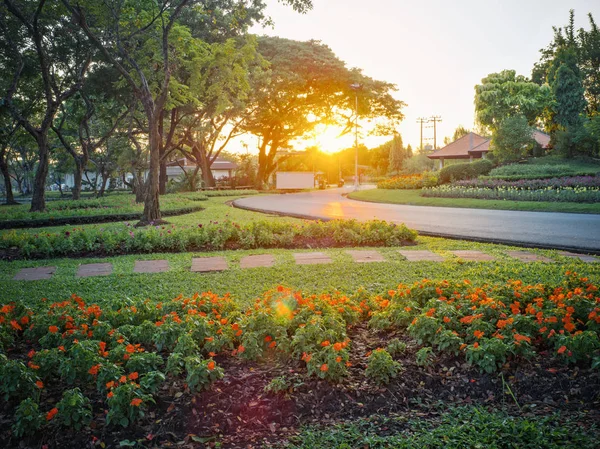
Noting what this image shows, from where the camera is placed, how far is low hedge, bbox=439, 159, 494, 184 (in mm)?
30719

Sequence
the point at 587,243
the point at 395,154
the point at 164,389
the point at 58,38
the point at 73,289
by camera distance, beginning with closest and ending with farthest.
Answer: the point at 164,389 → the point at 73,289 → the point at 587,243 → the point at 58,38 → the point at 395,154

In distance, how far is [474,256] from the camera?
8320mm

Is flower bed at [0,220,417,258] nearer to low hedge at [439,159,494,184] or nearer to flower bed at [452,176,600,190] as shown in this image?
flower bed at [452,176,600,190]

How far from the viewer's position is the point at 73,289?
6.48 metres

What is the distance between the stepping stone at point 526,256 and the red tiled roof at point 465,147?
38860 millimetres

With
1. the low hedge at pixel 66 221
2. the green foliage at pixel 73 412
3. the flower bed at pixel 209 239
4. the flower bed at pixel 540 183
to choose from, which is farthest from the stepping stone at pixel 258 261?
the flower bed at pixel 540 183

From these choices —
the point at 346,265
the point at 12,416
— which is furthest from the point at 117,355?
the point at 346,265

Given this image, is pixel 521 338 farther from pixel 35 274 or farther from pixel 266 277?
pixel 35 274

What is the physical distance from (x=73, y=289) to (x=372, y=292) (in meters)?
3.82

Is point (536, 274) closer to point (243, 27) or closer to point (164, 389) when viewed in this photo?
point (164, 389)

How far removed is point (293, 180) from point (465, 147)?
16733 millimetres

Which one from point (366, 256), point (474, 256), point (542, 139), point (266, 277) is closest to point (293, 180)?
point (542, 139)

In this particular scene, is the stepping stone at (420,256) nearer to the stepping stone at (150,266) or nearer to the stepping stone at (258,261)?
the stepping stone at (258,261)

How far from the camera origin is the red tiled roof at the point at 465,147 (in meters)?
45.6
